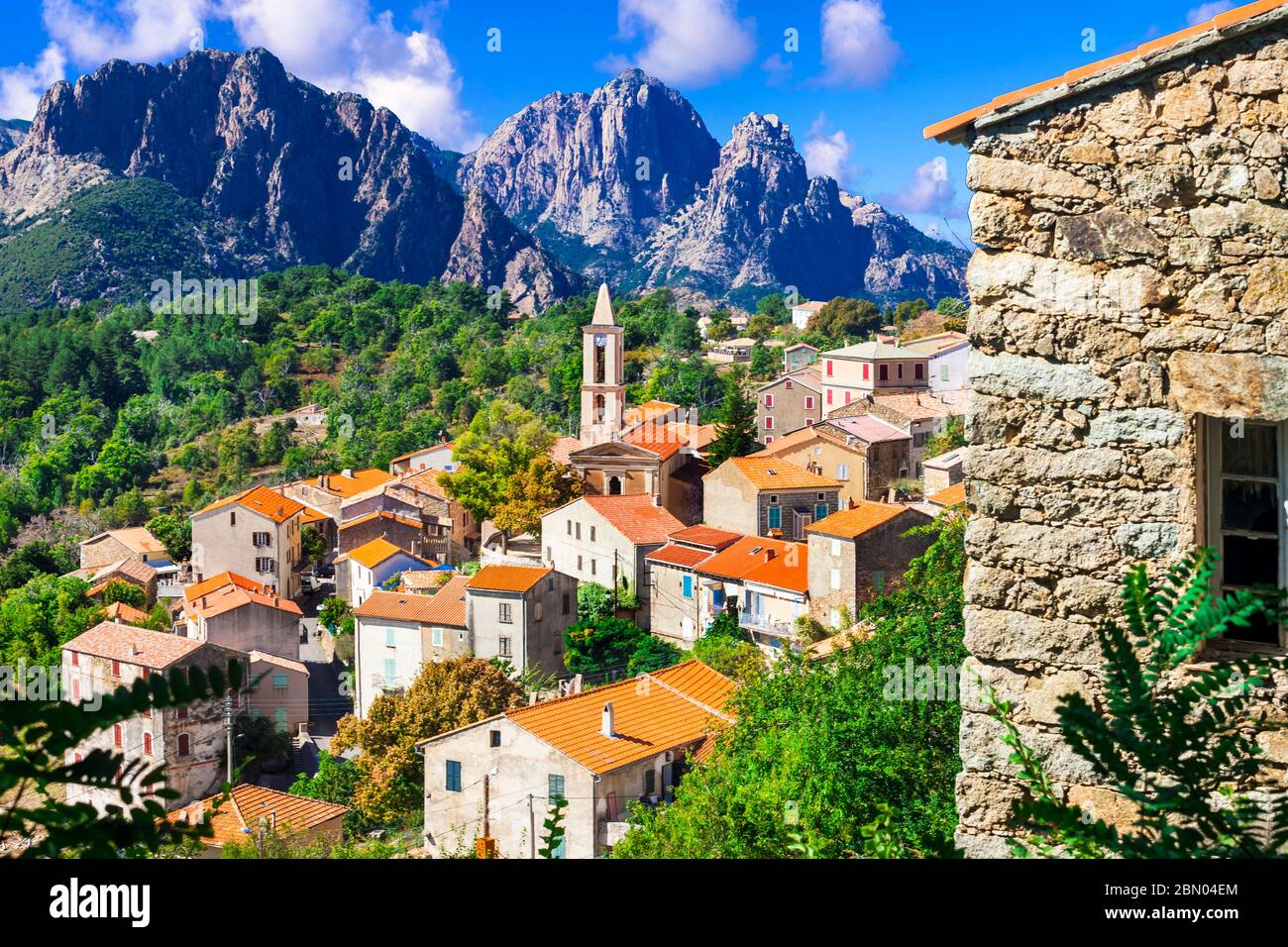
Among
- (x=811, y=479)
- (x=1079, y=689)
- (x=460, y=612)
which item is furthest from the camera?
(x=811, y=479)

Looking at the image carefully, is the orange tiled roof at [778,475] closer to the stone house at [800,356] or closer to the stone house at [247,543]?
the stone house at [247,543]

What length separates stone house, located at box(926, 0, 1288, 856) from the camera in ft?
13.4

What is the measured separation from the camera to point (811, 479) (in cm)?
3916

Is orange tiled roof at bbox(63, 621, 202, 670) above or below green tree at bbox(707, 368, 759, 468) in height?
below

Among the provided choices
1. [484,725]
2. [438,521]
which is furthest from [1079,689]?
[438,521]

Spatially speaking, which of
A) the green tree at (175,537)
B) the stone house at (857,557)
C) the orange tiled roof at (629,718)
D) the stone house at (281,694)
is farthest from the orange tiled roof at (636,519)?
the green tree at (175,537)

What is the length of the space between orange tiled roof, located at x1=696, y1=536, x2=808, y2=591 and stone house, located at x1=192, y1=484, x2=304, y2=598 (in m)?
17.3

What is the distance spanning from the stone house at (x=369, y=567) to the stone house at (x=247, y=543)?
2.86 metres

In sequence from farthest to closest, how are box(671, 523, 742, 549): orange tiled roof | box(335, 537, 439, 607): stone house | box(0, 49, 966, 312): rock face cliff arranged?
box(0, 49, 966, 312): rock face cliff → box(335, 537, 439, 607): stone house → box(671, 523, 742, 549): orange tiled roof

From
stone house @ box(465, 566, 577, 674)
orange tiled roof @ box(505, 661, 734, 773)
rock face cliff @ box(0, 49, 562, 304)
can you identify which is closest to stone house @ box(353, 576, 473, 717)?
stone house @ box(465, 566, 577, 674)

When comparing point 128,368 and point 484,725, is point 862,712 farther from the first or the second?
point 128,368

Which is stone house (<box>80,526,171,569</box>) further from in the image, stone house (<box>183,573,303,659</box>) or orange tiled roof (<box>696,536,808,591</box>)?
orange tiled roof (<box>696,536,808,591</box>)

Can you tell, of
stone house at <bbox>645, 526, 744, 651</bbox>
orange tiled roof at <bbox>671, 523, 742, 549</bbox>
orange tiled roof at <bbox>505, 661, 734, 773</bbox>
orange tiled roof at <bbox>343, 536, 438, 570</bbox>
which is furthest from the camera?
orange tiled roof at <bbox>343, 536, 438, 570</bbox>
